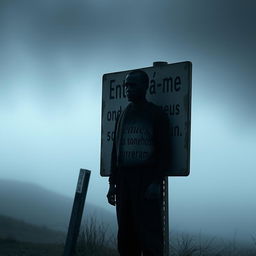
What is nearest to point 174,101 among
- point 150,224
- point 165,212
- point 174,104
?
point 174,104

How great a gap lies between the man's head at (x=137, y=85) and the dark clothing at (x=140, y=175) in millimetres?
85

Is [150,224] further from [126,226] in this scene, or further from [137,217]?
[126,226]

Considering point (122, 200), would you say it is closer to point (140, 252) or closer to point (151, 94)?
point (140, 252)

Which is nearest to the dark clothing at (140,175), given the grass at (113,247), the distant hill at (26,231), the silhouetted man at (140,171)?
the silhouetted man at (140,171)

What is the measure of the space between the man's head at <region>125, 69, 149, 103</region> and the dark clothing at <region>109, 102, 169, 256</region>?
85mm

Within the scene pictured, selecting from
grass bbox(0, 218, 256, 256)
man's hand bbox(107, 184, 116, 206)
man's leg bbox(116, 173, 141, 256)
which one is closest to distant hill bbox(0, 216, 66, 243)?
grass bbox(0, 218, 256, 256)

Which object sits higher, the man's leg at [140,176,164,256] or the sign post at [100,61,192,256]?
the sign post at [100,61,192,256]

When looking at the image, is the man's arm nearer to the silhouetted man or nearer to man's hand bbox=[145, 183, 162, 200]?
the silhouetted man

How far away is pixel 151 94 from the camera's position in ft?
20.1

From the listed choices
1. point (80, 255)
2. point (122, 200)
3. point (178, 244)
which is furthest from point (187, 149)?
point (80, 255)

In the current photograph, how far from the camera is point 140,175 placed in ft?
18.6

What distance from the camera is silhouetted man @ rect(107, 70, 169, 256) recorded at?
5.60 meters

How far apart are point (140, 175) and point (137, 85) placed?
0.82m

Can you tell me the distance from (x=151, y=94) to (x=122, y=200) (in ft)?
3.56
